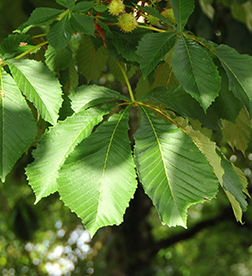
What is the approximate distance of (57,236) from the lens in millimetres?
6676

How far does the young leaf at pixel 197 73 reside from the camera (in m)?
0.58

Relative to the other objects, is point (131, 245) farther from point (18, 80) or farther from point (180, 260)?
point (180, 260)

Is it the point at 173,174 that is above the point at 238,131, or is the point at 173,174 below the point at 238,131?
above

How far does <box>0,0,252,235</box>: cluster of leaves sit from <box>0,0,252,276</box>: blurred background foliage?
752 millimetres

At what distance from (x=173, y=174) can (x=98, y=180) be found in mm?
124

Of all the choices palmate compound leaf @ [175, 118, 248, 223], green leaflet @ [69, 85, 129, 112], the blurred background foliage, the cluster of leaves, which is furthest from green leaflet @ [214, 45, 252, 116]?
the blurred background foliage

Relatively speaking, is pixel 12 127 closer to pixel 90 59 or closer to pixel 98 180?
pixel 98 180

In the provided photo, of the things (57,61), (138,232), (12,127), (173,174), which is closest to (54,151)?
(12,127)

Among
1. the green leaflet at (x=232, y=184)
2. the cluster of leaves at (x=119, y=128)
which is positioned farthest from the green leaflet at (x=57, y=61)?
the green leaflet at (x=232, y=184)

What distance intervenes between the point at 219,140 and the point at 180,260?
3345mm

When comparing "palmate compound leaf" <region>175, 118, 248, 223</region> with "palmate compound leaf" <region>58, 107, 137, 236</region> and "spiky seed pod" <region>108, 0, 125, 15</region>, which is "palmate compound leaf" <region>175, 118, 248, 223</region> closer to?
"palmate compound leaf" <region>58, 107, 137, 236</region>

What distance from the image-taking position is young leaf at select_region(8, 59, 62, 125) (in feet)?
2.05

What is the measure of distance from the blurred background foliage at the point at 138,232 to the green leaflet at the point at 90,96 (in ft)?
2.52

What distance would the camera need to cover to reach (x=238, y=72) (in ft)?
2.06
